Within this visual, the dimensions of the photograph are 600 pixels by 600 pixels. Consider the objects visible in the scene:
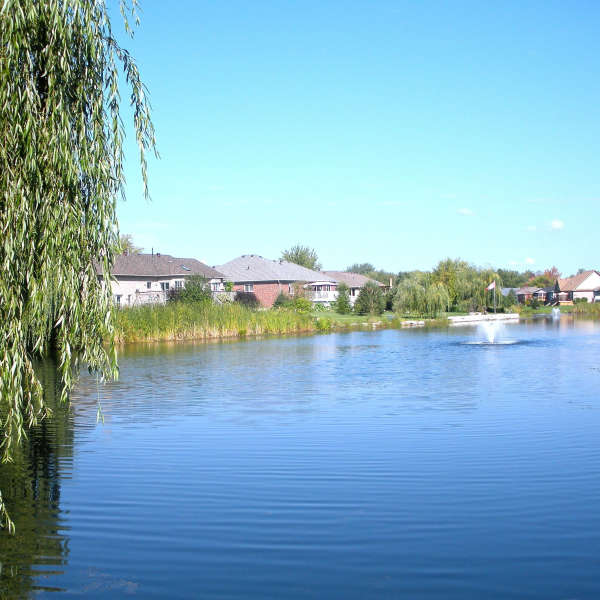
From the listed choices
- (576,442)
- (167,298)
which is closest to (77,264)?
(576,442)

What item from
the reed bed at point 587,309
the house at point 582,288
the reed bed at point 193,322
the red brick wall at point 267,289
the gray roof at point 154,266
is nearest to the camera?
the reed bed at point 193,322

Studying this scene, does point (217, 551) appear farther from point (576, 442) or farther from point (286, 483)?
point (576, 442)

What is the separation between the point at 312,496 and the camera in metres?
10.2

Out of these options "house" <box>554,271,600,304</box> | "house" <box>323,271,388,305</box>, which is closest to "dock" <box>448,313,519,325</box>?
"house" <box>323,271,388,305</box>

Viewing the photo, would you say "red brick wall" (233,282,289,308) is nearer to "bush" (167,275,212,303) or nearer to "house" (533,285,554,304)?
"bush" (167,275,212,303)

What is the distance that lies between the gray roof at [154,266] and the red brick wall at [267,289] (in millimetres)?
7279

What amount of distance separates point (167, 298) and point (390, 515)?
49.4 metres

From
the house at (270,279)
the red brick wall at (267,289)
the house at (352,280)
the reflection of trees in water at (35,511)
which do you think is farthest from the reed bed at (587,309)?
the reflection of trees in water at (35,511)

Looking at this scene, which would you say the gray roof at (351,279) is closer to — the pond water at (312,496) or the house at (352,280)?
the house at (352,280)

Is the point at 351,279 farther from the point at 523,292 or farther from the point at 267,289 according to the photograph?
the point at 523,292

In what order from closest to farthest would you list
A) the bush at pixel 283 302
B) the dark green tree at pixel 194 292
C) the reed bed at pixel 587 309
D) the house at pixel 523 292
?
the dark green tree at pixel 194 292, the bush at pixel 283 302, the reed bed at pixel 587 309, the house at pixel 523 292

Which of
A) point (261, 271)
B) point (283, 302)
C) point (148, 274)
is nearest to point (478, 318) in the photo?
point (283, 302)

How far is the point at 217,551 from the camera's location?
8219mm

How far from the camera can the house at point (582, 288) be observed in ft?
420
